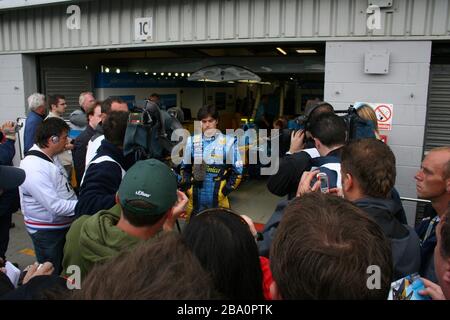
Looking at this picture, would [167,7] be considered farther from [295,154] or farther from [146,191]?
[146,191]

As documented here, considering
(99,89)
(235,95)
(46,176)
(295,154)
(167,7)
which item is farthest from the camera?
(235,95)

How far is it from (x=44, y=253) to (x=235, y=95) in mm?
10357

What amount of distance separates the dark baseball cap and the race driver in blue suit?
206 centimetres

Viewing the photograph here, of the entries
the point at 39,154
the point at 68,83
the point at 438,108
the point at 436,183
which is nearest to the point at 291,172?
the point at 436,183

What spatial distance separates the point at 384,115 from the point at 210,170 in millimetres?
2202

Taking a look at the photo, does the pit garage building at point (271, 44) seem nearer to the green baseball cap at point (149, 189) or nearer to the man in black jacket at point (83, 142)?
the man in black jacket at point (83, 142)

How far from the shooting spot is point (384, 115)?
4.54 m

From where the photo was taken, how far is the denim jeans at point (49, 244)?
128 inches

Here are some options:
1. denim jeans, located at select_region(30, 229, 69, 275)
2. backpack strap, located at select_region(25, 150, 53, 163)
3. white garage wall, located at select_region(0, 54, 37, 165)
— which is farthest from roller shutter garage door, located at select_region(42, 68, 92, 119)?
denim jeans, located at select_region(30, 229, 69, 275)

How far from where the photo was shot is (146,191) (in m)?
1.78

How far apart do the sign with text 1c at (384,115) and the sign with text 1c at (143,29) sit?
3.47 meters

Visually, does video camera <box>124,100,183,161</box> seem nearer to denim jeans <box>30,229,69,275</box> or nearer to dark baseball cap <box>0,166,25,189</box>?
dark baseball cap <box>0,166,25,189</box>
